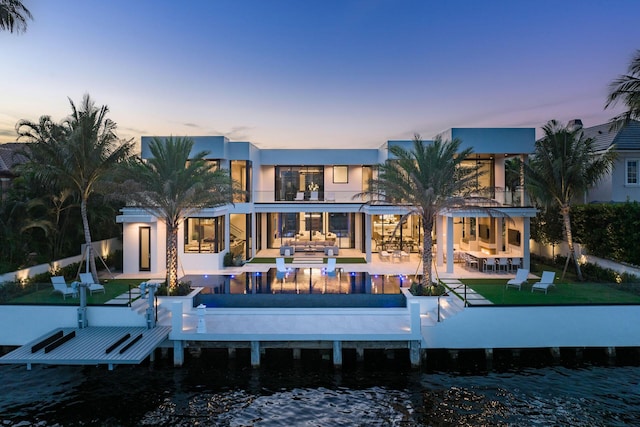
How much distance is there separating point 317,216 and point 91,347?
60.9 feet

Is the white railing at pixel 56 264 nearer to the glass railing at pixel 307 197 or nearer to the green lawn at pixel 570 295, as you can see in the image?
the glass railing at pixel 307 197

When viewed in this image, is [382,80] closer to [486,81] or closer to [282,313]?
[486,81]

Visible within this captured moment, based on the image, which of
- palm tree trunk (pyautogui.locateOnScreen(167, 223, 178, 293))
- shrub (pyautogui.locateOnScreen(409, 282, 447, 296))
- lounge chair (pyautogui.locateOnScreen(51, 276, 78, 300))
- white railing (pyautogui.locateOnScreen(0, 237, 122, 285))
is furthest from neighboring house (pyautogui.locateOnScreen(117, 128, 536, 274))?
lounge chair (pyautogui.locateOnScreen(51, 276, 78, 300))

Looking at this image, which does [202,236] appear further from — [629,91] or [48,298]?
[629,91]

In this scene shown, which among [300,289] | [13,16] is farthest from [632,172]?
[13,16]

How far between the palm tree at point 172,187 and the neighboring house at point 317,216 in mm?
4529

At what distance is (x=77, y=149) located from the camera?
17.9 meters

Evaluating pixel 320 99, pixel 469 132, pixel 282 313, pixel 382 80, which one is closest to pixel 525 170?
pixel 469 132

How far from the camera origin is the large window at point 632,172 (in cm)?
2384

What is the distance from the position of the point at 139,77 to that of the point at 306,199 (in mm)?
12231

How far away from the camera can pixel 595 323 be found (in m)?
13.4

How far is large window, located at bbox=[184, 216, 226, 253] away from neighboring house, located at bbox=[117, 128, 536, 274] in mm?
54

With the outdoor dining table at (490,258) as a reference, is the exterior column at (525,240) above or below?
above

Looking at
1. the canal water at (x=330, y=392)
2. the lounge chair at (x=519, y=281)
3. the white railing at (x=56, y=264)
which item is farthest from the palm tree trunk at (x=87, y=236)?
the lounge chair at (x=519, y=281)
